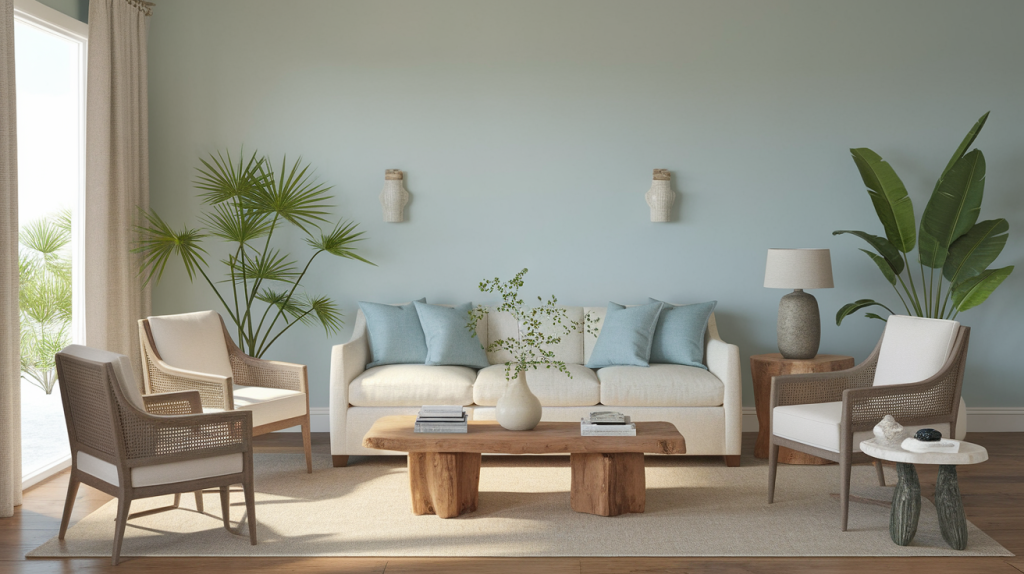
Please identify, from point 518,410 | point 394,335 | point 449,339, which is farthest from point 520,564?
point 394,335

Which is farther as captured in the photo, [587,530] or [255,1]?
[255,1]

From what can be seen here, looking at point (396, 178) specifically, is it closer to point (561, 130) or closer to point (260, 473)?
point (561, 130)

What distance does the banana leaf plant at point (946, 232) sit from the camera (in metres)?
5.00

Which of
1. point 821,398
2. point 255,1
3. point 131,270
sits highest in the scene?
point 255,1

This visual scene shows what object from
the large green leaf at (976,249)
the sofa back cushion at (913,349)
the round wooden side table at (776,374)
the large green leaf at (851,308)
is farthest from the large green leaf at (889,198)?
the sofa back cushion at (913,349)

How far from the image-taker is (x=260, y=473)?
14.9 ft

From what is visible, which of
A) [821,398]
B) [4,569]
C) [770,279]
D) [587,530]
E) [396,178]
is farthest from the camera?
[396,178]

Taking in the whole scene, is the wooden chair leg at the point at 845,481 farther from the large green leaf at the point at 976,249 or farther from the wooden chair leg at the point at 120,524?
the wooden chair leg at the point at 120,524

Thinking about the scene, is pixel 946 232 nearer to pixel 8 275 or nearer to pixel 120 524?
pixel 120 524

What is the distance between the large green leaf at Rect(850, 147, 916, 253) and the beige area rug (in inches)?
62.9

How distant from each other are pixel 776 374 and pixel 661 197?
1.42m

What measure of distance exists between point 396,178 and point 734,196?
7.71ft

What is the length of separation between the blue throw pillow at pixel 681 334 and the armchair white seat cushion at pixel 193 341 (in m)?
2.66

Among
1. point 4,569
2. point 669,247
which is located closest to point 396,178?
point 669,247
